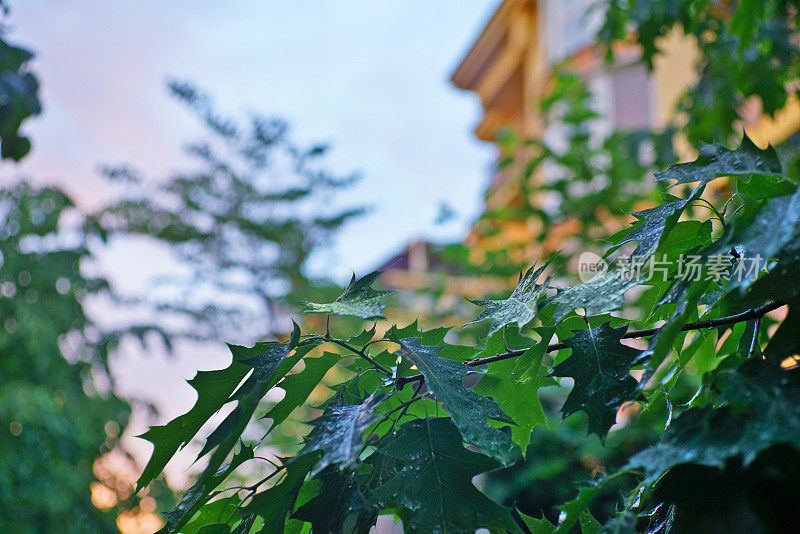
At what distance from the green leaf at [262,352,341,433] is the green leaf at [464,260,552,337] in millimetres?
121

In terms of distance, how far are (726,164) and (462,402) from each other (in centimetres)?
23

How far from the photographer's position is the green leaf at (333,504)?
0.45 meters

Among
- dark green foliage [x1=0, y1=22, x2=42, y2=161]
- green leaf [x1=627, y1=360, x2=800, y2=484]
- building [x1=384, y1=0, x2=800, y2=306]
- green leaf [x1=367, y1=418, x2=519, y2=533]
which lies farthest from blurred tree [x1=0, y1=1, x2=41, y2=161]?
building [x1=384, y1=0, x2=800, y2=306]

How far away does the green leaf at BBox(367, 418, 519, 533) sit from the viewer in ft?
1.40

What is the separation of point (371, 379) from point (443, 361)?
11 centimetres

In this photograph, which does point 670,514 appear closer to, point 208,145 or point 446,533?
point 446,533

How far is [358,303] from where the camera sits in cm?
49

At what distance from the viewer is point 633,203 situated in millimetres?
3525

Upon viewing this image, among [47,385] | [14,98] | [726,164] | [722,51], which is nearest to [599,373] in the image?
[726,164]

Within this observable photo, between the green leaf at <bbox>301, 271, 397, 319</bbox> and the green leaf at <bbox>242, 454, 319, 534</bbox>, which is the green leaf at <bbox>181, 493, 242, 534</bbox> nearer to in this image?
the green leaf at <bbox>242, 454, 319, 534</bbox>

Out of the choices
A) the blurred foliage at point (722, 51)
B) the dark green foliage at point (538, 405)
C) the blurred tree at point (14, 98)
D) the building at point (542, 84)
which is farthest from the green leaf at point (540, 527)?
the building at point (542, 84)

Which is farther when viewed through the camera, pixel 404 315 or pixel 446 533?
pixel 404 315

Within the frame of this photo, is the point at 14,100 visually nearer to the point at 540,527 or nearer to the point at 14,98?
the point at 14,98

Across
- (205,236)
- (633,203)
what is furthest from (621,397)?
(205,236)
